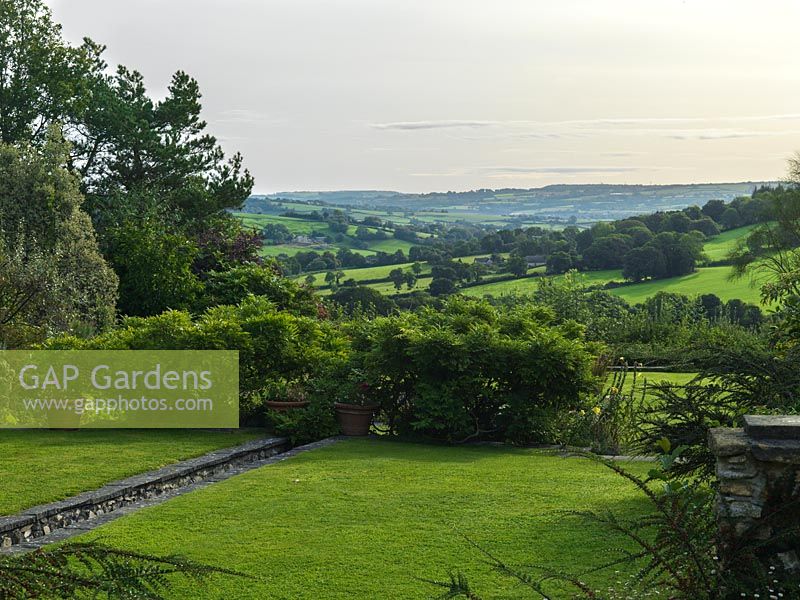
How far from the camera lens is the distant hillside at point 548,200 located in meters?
88.8

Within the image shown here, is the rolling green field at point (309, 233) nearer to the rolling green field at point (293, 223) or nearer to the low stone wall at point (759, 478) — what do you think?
the rolling green field at point (293, 223)

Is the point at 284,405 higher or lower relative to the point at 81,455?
higher

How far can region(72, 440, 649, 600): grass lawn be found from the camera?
5.70 metres

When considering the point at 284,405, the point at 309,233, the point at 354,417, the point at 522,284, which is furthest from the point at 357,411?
the point at 309,233

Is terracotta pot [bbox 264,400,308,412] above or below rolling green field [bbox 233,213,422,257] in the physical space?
below

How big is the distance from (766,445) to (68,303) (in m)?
14.1

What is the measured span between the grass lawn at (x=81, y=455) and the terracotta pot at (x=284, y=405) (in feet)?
1.38

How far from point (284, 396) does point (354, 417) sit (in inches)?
44.4

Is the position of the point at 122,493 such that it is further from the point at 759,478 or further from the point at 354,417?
the point at 759,478

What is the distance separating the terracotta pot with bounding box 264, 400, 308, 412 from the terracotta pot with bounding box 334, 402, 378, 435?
1.64 feet

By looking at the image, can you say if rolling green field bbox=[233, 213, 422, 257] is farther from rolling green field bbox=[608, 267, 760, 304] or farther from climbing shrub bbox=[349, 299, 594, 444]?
climbing shrub bbox=[349, 299, 594, 444]

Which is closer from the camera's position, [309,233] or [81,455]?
[81,455]

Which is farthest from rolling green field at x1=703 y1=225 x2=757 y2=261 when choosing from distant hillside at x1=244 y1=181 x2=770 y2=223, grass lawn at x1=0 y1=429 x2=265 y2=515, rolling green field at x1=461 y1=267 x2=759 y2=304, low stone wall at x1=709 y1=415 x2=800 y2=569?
low stone wall at x1=709 y1=415 x2=800 y2=569

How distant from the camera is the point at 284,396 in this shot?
12.1 m
